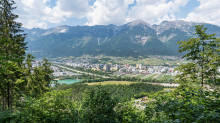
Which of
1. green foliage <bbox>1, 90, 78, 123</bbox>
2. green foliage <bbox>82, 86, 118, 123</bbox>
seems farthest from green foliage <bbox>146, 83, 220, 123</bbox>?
green foliage <bbox>1, 90, 78, 123</bbox>

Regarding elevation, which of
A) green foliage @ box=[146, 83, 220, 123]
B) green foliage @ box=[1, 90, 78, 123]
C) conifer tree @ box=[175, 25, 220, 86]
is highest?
conifer tree @ box=[175, 25, 220, 86]

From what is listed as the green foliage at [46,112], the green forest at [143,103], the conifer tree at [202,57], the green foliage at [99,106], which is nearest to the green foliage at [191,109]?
the green forest at [143,103]

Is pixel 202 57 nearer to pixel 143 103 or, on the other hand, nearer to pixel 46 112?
pixel 143 103

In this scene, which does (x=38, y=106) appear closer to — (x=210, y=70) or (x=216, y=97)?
(x=216, y=97)

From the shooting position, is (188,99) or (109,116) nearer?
(188,99)

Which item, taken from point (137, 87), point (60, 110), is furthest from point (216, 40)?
point (137, 87)

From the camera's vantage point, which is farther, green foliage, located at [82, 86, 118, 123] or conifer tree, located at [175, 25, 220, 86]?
conifer tree, located at [175, 25, 220, 86]

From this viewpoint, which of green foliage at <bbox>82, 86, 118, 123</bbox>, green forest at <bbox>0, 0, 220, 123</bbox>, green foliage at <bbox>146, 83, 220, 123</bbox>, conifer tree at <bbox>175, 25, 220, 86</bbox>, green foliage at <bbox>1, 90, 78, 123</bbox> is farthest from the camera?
conifer tree at <bbox>175, 25, 220, 86</bbox>

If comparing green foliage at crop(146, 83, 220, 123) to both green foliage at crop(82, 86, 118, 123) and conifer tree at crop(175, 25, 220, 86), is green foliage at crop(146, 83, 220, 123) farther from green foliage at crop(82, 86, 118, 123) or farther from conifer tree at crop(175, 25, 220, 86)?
conifer tree at crop(175, 25, 220, 86)

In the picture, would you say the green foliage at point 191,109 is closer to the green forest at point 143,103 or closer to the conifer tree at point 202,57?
the green forest at point 143,103

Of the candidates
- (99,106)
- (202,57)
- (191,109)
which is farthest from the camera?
(202,57)

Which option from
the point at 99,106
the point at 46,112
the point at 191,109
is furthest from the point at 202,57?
the point at 46,112
